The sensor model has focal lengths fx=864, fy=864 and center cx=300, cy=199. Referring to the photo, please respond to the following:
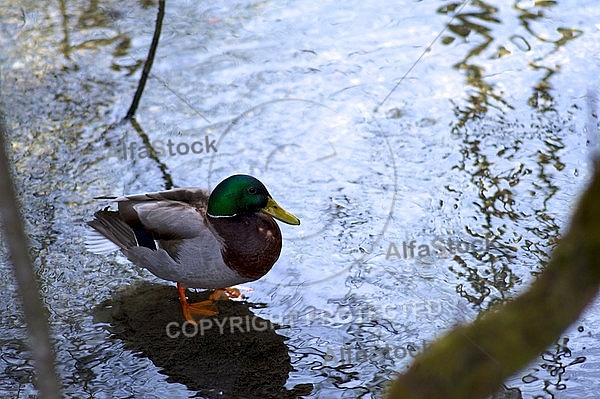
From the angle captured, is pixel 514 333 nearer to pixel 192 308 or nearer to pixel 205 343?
pixel 205 343

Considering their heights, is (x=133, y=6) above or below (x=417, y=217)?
above

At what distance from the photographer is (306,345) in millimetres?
3727

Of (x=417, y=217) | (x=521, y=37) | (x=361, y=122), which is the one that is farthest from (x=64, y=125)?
(x=521, y=37)

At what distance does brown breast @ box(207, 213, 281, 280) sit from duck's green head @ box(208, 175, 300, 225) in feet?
0.10

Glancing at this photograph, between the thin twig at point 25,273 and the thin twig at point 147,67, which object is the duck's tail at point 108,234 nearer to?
the thin twig at point 147,67

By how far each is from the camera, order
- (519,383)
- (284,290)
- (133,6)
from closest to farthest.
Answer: (519,383), (284,290), (133,6)

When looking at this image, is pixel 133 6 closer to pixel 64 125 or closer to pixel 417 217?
pixel 64 125

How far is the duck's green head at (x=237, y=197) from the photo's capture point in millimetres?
3686

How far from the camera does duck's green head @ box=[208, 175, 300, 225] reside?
369cm

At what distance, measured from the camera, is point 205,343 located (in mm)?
3793

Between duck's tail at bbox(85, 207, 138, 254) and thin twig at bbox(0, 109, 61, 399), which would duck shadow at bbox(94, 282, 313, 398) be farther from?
thin twig at bbox(0, 109, 61, 399)

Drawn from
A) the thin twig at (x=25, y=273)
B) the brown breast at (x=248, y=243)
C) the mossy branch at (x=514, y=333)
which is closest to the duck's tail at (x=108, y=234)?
the brown breast at (x=248, y=243)

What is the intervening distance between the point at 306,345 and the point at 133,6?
→ 4.00 metres

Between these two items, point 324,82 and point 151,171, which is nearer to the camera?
point 151,171
